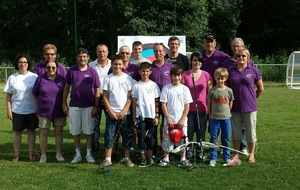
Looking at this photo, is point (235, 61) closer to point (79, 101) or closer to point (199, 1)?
point (79, 101)

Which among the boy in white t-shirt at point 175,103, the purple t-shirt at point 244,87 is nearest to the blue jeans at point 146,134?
the boy in white t-shirt at point 175,103

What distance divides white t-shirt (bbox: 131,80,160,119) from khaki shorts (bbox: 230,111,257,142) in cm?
120

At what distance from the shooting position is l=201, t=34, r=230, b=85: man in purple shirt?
Result: 21.3 ft

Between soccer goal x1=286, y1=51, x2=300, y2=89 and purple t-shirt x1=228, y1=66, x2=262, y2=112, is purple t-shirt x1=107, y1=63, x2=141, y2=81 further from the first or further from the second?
soccer goal x1=286, y1=51, x2=300, y2=89

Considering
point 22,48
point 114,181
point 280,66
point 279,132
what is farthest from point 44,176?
point 22,48

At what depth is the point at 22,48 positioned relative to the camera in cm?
3231

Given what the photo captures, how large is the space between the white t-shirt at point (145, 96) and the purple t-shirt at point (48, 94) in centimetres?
119

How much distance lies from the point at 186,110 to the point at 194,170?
84 centimetres

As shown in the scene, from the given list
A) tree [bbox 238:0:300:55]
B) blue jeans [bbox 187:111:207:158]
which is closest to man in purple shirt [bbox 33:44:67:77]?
blue jeans [bbox 187:111:207:158]

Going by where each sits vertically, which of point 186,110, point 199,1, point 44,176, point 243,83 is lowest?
point 44,176

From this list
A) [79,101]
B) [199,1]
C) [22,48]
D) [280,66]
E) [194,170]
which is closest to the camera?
[194,170]

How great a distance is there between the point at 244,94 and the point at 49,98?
2844mm

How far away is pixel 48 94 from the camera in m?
6.21

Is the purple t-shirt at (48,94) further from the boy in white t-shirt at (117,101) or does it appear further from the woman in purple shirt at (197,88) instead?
the woman in purple shirt at (197,88)
